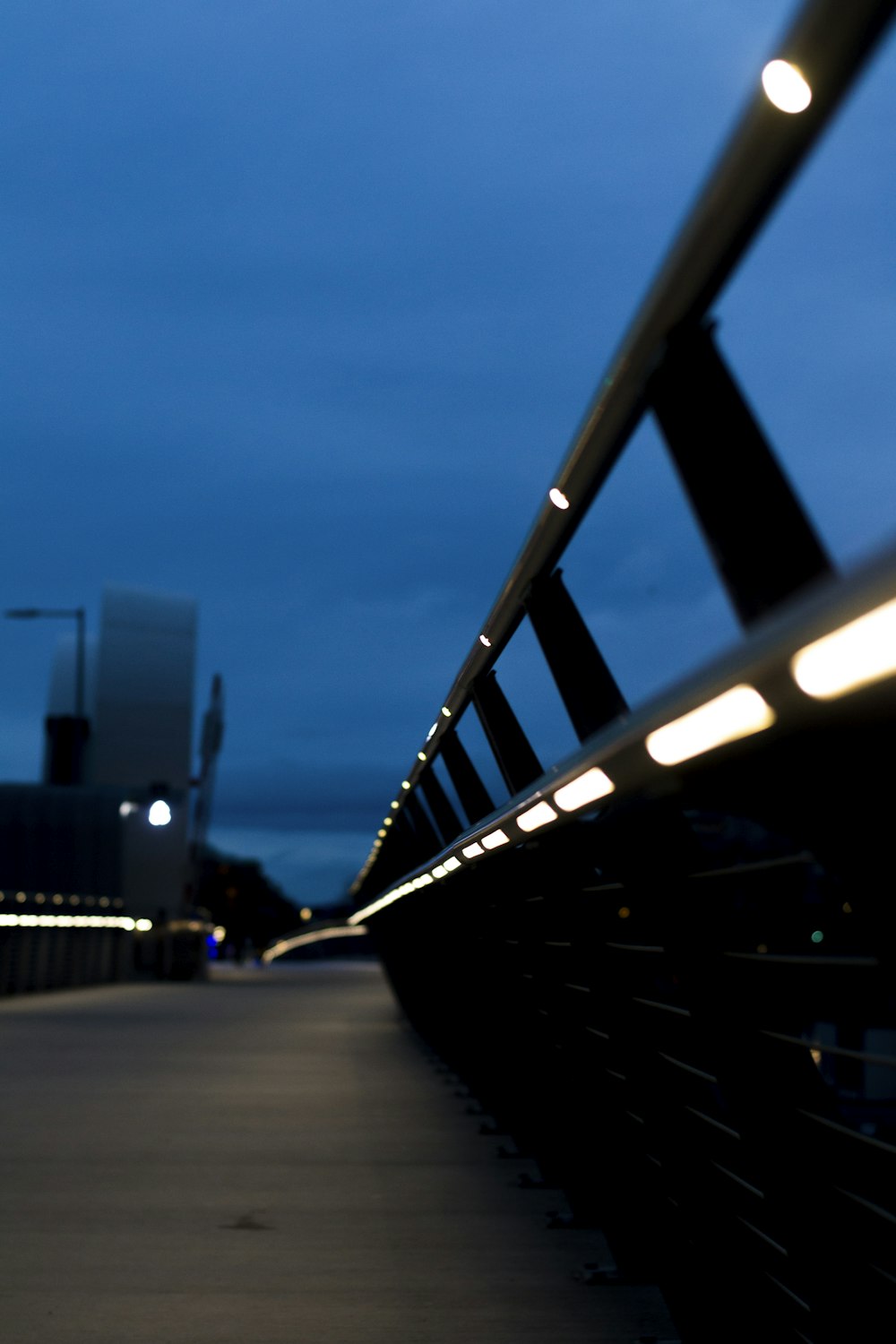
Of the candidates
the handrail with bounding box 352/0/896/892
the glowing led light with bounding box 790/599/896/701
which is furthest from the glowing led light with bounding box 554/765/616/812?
the glowing led light with bounding box 790/599/896/701

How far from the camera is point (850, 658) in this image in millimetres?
1802

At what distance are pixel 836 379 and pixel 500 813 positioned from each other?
3.10 metres

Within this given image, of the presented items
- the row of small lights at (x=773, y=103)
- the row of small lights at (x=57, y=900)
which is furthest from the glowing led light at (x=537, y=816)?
the row of small lights at (x=57, y=900)

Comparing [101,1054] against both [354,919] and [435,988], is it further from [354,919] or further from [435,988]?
[354,919]

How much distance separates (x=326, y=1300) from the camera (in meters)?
5.50

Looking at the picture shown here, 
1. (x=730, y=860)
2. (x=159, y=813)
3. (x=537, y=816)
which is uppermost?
(x=159, y=813)

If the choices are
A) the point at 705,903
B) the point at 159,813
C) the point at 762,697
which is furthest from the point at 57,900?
the point at 762,697

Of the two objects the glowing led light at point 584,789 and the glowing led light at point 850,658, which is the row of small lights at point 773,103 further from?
the glowing led light at point 584,789

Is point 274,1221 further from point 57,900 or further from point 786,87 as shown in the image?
point 57,900

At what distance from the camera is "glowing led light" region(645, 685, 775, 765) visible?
217cm

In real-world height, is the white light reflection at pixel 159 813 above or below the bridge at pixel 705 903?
above

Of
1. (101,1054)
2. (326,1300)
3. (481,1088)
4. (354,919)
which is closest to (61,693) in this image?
(354,919)

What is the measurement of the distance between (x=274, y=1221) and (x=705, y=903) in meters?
3.90

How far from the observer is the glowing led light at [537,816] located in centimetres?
408
